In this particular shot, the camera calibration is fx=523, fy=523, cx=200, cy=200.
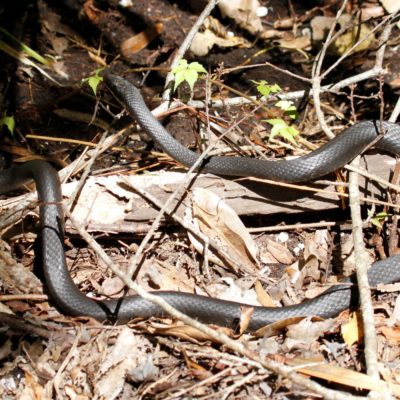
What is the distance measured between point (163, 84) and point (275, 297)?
2.43 metres

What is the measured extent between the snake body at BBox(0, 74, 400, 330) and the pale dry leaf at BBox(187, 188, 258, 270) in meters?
0.29

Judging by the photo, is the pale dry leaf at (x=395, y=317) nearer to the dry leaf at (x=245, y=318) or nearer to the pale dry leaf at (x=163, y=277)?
the dry leaf at (x=245, y=318)

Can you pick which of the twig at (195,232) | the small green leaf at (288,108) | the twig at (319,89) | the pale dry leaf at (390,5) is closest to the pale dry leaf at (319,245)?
the twig at (195,232)

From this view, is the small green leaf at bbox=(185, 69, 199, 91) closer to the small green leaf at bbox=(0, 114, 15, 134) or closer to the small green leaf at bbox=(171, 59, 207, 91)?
the small green leaf at bbox=(171, 59, 207, 91)

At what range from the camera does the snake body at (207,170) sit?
11.9ft

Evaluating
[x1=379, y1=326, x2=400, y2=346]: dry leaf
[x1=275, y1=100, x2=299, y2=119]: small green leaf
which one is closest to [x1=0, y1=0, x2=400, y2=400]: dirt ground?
[x1=379, y1=326, x2=400, y2=346]: dry leaf

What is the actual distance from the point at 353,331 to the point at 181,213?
5.05 feet

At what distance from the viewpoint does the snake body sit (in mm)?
3615

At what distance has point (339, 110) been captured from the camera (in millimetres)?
5008

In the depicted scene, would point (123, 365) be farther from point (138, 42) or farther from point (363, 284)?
point (138, 42)

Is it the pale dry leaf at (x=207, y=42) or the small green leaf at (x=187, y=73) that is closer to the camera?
the small green leaf at (x=187, y=73)

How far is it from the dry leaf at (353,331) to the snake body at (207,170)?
129 millimetres

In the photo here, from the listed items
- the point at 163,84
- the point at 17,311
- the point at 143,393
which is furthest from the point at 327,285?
the point at 163,84

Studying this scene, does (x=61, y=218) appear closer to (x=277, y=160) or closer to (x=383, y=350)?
(x=277, y=160)
